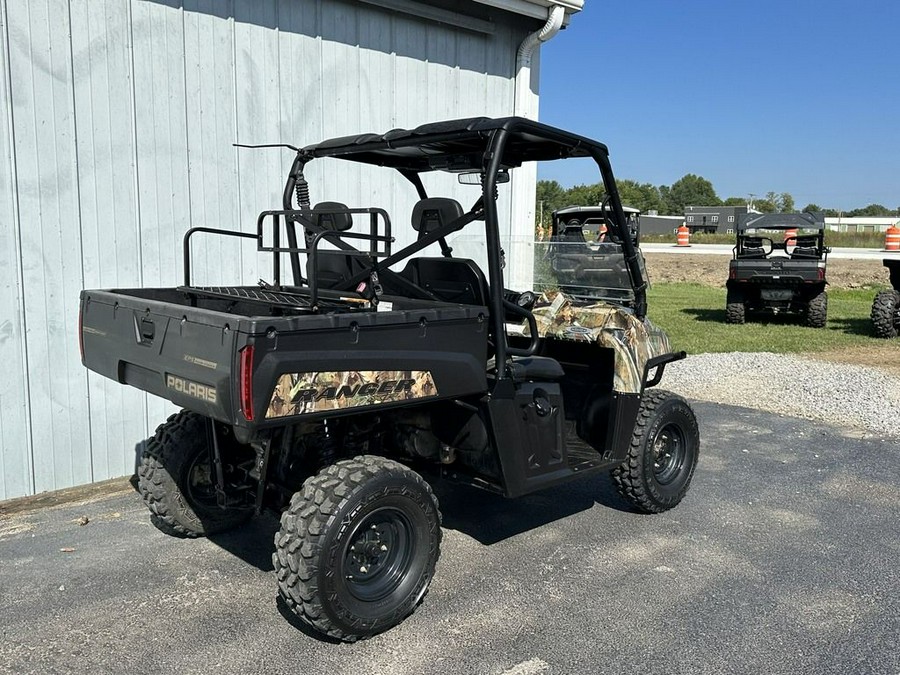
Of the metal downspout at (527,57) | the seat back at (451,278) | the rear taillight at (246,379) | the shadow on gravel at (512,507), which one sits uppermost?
the metal downspout at (527,57)

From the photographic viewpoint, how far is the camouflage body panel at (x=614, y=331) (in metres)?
4.42

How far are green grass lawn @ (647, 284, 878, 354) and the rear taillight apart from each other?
9.54m

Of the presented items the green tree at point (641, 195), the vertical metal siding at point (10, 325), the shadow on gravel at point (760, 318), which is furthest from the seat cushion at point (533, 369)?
the green tree at point (641, 195)

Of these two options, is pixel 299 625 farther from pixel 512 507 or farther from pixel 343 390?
pixel 512 507

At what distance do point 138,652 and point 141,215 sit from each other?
3.11m

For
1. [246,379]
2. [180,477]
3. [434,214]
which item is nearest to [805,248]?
[434,214]

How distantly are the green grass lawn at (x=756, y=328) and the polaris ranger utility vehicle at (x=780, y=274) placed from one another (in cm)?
35

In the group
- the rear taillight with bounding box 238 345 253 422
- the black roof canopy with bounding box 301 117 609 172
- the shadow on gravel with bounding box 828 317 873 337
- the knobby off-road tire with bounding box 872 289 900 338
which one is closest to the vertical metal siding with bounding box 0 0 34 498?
the black roof canopy with bounding box 301 117 609 172

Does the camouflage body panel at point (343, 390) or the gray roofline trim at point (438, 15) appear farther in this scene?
the gray roofline trim at point (438, 15)

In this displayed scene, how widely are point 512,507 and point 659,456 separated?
37.2 inches

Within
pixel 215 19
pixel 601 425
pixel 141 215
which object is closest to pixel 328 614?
pixel 601 425

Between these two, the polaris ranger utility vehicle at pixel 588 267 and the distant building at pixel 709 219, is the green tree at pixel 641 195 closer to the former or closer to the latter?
the distant building at pixel 709 219

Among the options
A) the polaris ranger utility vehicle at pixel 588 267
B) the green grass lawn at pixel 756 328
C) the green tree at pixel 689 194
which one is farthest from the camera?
the green tree at pixel 689 194

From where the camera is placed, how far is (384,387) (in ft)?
10.7
